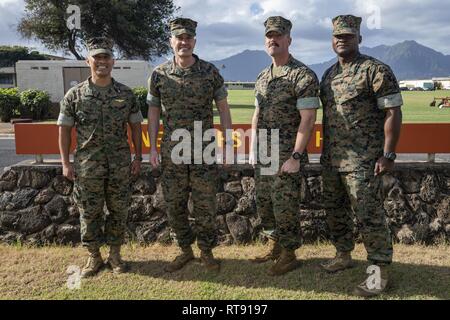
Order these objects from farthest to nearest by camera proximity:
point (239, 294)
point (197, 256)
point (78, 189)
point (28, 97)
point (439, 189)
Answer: point (28, 97) → point (439, 189) → point (197, 256) → point (78, 189) → point (239, 294)

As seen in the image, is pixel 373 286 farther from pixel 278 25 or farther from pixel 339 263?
pixel 278 25

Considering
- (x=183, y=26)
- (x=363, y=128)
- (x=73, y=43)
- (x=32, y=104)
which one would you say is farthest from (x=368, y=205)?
(x=73, y=43)

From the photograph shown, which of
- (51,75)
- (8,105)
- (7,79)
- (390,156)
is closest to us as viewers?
(390,156)

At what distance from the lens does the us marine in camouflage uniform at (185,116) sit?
11.4 feet

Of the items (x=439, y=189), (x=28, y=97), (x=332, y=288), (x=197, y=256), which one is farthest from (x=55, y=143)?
(x=28, y=97)

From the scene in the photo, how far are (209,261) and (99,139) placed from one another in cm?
143

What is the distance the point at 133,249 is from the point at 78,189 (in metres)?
1.04

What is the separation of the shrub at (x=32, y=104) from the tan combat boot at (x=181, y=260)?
1514 centimetres

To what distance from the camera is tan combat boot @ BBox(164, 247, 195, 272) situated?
12.4 ft

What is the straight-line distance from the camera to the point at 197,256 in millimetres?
4078

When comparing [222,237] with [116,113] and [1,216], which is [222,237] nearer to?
[116,113]

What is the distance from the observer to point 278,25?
3.32 metres
